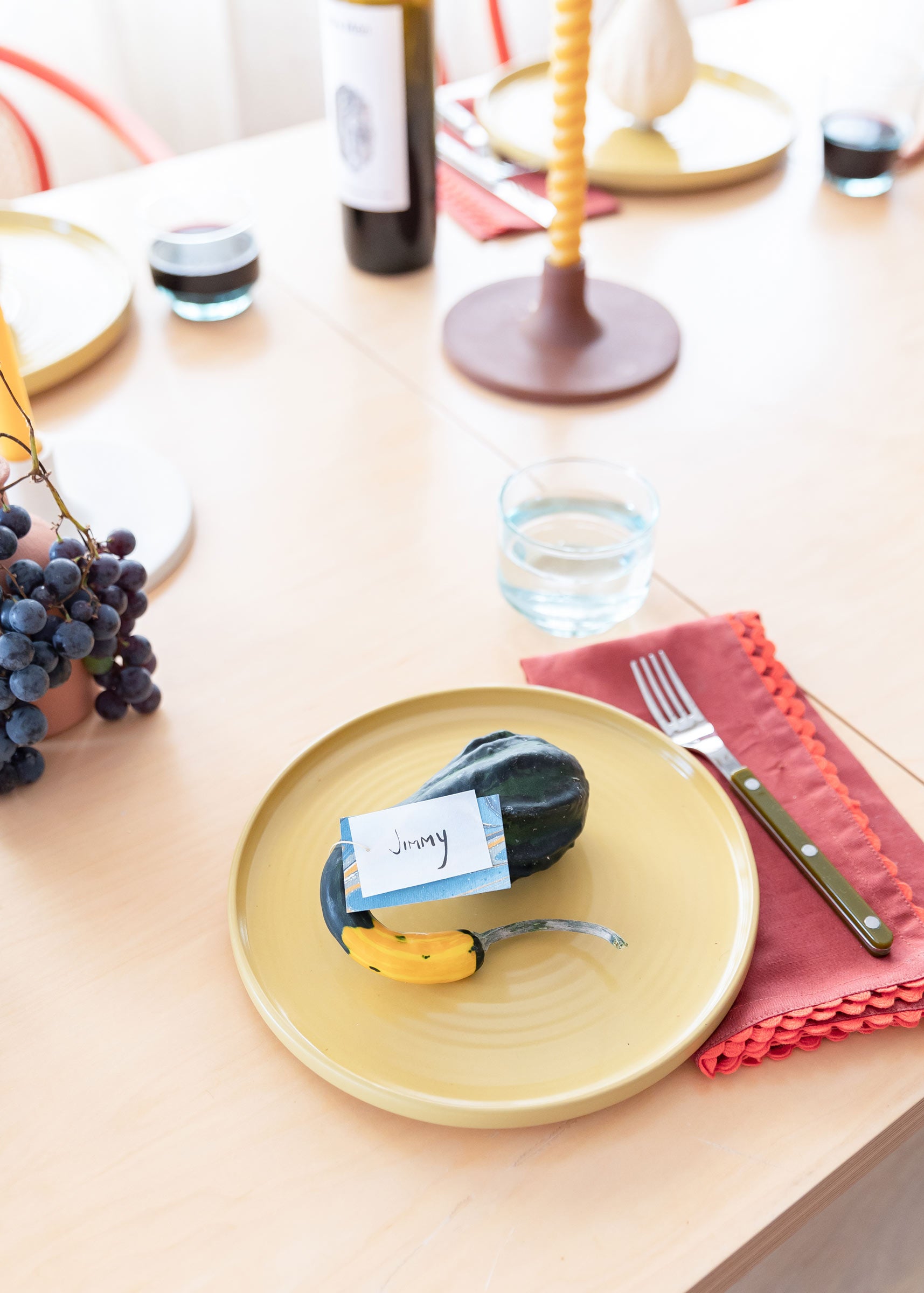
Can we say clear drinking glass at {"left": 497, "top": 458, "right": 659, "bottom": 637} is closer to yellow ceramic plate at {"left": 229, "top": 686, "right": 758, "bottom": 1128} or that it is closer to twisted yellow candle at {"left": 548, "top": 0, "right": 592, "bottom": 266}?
yellow ceramic plate at {"left": 229, "top": 686, "right": 758, "bottom": 1128}

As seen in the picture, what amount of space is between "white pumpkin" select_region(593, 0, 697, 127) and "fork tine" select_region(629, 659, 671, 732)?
0.96 meters

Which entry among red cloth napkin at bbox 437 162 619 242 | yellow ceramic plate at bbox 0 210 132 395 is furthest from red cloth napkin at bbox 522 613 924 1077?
red cloth napkin at bbox 437 162 619 242

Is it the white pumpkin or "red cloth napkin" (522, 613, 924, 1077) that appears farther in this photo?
the white pumpkin

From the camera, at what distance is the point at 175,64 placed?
256 cm

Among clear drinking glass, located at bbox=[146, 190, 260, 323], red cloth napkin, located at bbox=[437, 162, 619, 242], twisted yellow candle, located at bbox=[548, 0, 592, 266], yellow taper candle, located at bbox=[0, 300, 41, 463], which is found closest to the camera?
yellow taper candle, located at bbox=[0, 300, 41, 463]

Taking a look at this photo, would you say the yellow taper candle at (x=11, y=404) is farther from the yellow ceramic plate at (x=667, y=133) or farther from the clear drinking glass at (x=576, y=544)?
the yellow ceramic plate at (x=667, y=133)

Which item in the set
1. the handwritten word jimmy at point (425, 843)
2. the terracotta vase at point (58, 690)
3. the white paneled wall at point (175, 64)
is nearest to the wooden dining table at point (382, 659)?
the terracotta vase at point (58, 690)

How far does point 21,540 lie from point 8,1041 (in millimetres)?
300

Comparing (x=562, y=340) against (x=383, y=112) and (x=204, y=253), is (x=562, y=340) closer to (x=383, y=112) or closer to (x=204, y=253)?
(x=383, y=112)

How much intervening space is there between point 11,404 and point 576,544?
44cm

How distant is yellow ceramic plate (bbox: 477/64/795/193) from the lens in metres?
1.44

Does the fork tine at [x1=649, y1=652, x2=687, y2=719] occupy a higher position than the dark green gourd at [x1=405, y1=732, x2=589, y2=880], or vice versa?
the dark green gourd at [x1=405, y1=732, x2=589, y2=880]

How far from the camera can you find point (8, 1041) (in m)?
0.61

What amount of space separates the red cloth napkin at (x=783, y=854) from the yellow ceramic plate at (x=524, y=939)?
0.03 m
